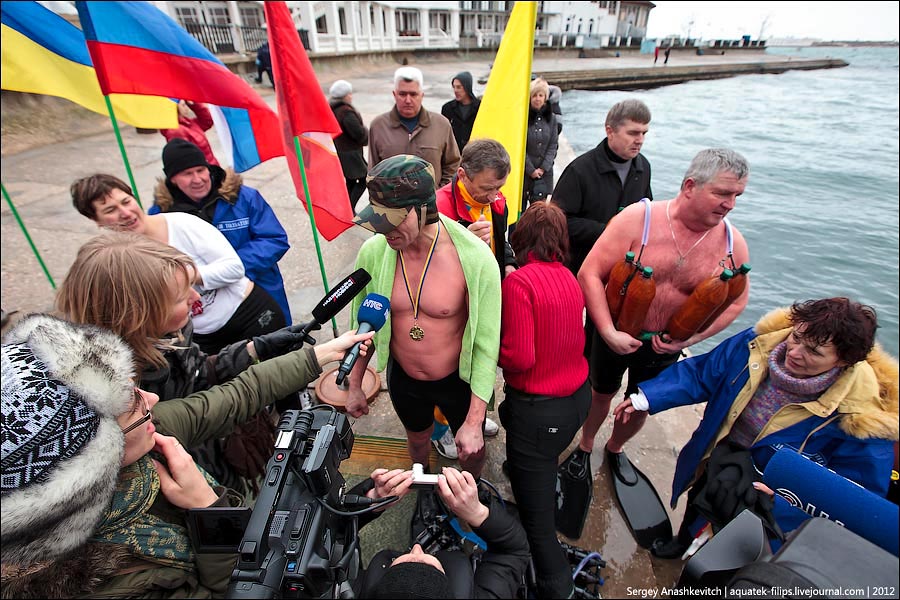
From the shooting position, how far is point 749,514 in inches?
39.2

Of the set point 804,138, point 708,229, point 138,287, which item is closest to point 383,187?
point 138,287

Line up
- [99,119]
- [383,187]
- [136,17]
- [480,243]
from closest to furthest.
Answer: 1. [383,187]
2. [480,243]
3. [136,17]
4. [99,119]

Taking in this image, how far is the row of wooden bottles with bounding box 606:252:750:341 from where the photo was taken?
217 centimetres

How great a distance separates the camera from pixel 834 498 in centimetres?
83

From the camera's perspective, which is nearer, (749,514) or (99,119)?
(749,514)

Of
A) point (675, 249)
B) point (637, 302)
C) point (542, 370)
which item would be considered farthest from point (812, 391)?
point (542, 370)

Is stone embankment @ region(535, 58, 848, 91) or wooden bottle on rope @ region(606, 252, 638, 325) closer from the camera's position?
wooden bottle on rope @ region(606, 252, 638, 325)

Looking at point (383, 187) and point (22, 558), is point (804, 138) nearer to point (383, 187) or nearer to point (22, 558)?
point (383, 187)

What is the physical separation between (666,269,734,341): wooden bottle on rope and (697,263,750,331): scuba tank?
0.16 ft

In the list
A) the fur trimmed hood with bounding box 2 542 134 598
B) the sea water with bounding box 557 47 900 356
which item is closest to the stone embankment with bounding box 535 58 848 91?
the sea water with bounding box 557 47 900 356

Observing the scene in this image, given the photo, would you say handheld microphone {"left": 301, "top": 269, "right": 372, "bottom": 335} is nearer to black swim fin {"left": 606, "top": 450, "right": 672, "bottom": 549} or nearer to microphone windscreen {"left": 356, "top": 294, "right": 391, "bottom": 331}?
microphone windscreen {"left": 356, "top": 294, "right": 391, "bottom": 331}

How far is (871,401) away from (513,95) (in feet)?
9.39

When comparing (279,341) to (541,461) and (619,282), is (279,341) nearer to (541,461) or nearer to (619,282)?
(541,461)

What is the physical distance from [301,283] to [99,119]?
10660 mm
